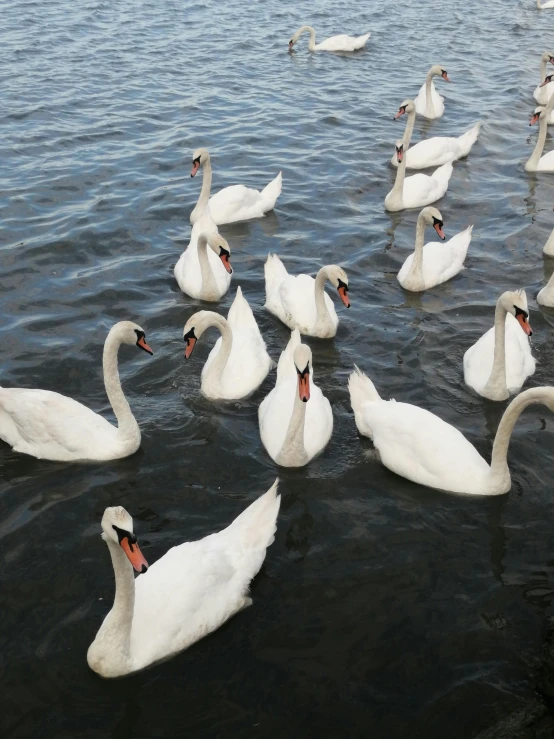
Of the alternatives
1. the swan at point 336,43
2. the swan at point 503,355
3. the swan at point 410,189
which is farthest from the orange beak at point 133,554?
the swan at point 336,43

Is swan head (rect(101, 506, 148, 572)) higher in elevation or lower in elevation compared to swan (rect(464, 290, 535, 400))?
higher

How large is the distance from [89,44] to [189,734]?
67.2 feet

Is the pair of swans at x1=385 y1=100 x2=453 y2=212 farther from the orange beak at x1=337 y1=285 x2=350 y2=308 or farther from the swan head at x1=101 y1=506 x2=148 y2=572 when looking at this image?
the swan head at x1=101 y1=506 x2=148 y2=572

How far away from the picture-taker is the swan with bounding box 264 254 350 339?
10.6m

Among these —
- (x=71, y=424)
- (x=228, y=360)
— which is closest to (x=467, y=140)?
(x=228, y=360)

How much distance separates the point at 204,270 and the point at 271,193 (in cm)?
362

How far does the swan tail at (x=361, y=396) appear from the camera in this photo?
358 inches

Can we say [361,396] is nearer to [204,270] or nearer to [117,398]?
[117,398]

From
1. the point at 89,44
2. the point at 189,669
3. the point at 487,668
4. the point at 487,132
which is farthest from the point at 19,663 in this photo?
the point at 89,44

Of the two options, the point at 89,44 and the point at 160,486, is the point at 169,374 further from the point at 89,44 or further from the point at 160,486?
the point at 89,44

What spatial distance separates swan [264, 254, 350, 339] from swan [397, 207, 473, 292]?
1.61 meters

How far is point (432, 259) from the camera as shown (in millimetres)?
12531

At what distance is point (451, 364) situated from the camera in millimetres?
10570

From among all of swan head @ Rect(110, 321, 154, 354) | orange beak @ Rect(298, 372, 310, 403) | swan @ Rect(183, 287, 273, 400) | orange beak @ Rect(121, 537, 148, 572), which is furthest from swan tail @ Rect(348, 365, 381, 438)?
orange beak @ Rect(121, 537, 148, 572)
